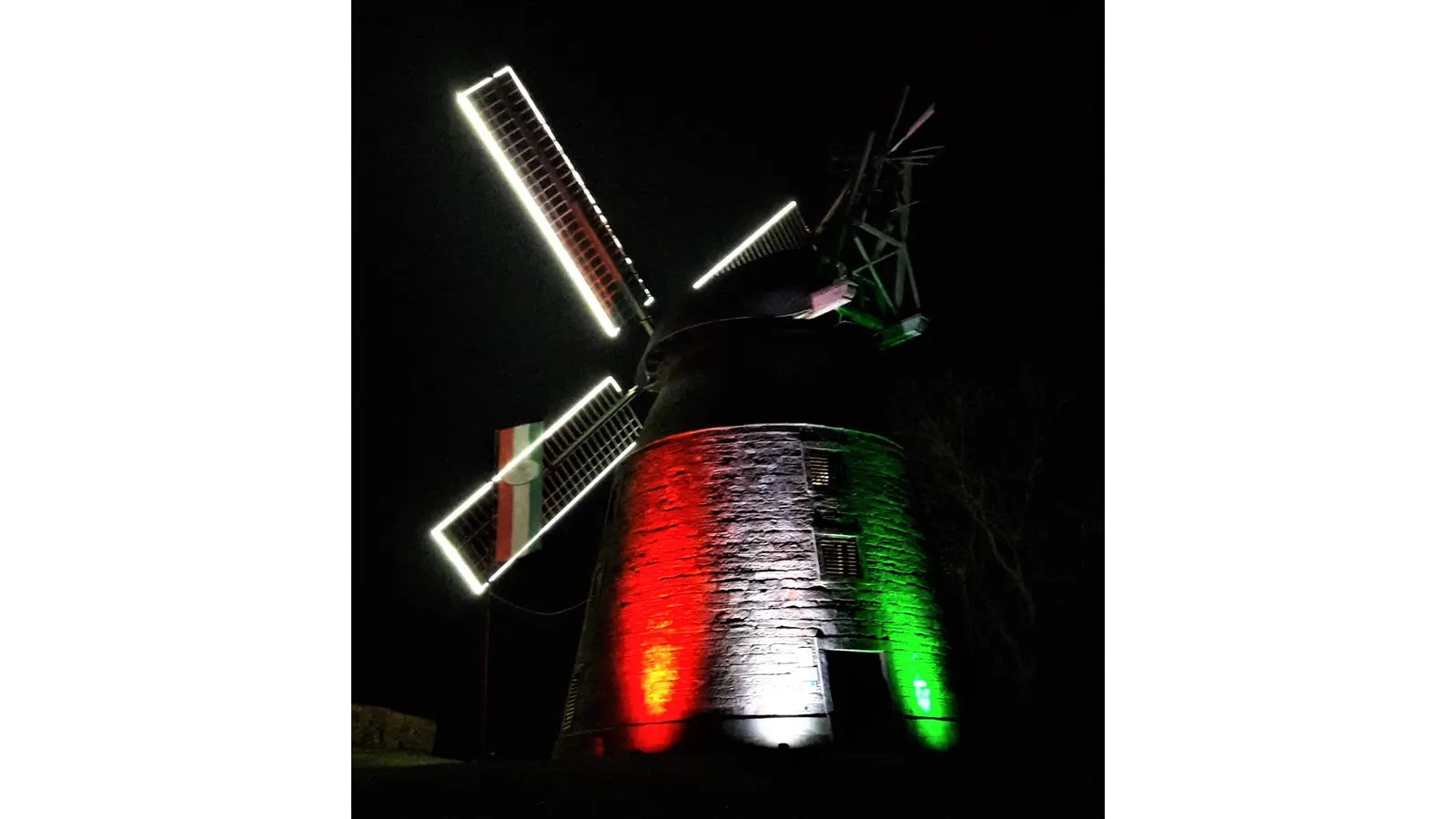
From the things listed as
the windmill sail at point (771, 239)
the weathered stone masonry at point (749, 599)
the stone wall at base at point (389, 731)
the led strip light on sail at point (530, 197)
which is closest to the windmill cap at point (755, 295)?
the windmill sail at point (771, 239)

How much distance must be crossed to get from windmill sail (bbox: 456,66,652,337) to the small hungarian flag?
184 cm

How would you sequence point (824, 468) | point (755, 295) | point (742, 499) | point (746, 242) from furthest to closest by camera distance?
point (746, 242)
point (755, 295)
point (824, 468)
point (742, 499)

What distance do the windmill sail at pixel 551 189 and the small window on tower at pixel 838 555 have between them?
4.33m

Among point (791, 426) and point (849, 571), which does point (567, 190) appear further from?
point (849, 571)

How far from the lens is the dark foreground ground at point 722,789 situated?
7.77 metres

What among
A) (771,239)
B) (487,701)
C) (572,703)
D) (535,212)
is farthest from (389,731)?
(771,239)

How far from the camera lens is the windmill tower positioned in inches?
398

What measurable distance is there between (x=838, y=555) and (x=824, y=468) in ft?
3.35

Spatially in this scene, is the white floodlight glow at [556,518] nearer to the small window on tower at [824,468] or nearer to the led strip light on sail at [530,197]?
the led strip light on sail at [530,197]

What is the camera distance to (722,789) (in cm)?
813

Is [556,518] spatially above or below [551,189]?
below

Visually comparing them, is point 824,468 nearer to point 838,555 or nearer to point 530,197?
point 838,555

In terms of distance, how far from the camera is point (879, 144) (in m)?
12.5

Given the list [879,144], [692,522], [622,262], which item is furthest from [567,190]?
[692,522]
